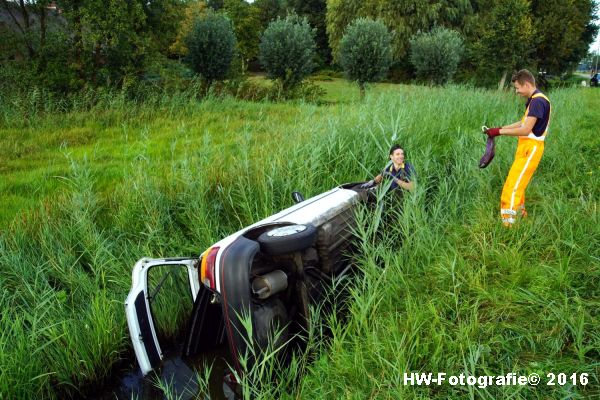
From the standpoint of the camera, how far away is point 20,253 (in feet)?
14.0

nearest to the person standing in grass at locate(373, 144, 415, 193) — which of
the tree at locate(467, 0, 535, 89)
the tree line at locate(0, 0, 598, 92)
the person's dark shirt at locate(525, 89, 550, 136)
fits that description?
the person's dark shirt at locate(525, 89, 550, 136)

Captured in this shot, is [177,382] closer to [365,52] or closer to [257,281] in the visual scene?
[257,281]

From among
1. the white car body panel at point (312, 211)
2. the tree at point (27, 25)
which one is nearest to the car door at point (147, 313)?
the white car body panel at point (312, 211)

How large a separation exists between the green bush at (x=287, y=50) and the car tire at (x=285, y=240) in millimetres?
16646

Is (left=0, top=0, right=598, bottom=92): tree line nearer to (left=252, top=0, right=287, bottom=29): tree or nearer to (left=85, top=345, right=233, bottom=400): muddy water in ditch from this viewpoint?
(left=85, top=345, right=233, bottom=400): muddy water in ditch

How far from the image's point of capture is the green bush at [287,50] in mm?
18391

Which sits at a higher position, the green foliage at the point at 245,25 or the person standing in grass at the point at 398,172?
the green foliage at the point at 245,25

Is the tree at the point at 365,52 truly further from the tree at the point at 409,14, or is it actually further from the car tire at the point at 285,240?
the car tire at the point at 285,240

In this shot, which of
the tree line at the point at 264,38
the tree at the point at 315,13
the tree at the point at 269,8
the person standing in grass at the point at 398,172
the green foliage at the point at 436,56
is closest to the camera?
the person standing in grass at the point at 398,172

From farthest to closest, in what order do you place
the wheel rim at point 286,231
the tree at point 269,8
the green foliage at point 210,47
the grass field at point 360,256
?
the tree at point 269,8 → the green foliage at point 210,47 → the wheel rim at point 286,231 → the grass field at point 360,256

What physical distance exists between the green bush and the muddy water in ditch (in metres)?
16.6

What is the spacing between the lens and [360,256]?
3.86m

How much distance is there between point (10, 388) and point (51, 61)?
12.2 meters

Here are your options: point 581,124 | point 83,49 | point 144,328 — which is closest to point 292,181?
point 144,328
